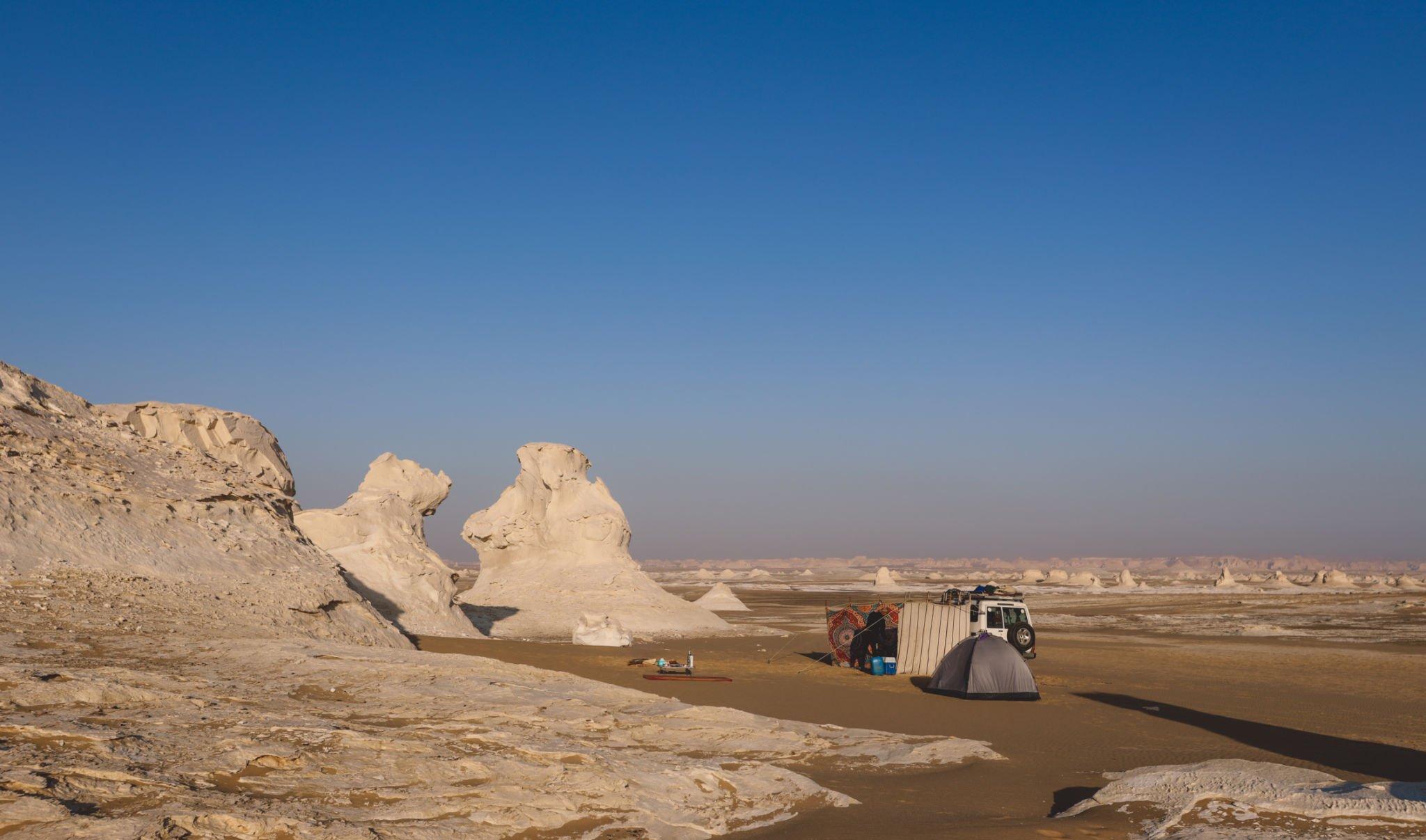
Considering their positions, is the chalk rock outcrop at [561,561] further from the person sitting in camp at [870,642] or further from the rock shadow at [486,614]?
the person sitting in camp at [870,642]

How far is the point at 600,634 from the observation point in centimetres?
3052

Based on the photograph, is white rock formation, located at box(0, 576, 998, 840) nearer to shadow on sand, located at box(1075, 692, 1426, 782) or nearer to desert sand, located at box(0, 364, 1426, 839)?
desert sand, located at box(0, 364, 1426, 839)

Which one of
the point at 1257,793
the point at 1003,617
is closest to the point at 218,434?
the point at 1003,617

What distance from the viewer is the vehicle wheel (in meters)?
26.6

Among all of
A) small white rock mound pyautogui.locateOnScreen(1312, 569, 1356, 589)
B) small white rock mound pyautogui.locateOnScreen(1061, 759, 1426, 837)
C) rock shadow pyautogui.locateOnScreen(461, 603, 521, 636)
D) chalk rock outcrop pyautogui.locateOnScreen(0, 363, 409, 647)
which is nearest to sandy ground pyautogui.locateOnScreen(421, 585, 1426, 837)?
small white rock mound pyautogui.locateOnScreen(1061, 759, 1426, 837)

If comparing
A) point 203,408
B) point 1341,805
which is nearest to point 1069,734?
point 1341,805

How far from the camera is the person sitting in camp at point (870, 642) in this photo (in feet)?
89.8

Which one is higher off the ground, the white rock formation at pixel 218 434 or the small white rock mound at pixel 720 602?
the white rock formation at pixel 218 434

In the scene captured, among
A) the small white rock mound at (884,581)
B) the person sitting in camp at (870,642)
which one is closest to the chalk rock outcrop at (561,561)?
the person sitting in camp at (870,642)

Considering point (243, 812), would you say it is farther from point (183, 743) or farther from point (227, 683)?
point (227, 683)

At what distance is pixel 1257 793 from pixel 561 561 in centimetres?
3489

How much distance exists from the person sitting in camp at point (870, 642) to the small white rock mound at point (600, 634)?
7.32m

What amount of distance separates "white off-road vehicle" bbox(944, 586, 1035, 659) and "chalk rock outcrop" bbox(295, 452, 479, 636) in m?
14.5

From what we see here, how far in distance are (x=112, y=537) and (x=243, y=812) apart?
434 inches
